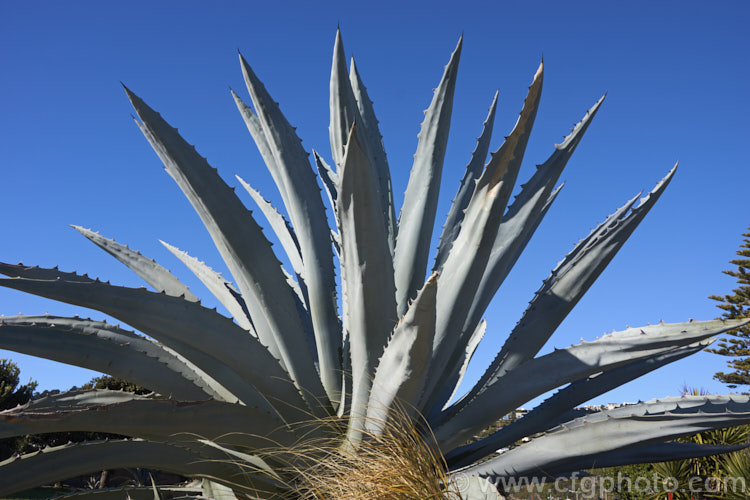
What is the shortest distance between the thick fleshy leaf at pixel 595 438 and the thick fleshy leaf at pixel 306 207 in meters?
0.80

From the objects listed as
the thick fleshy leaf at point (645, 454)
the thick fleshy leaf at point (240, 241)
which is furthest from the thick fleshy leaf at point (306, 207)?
the thick fleshy leaf at point (645, 454)

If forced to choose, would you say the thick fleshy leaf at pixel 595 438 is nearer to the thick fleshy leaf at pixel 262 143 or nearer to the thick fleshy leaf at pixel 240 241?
the thick fleshy leaf at pixel 240 241

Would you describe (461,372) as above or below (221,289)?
below

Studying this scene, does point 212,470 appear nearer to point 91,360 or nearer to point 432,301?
point 91,360

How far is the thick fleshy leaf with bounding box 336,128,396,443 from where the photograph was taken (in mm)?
1764

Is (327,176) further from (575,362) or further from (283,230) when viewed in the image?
(575,362)

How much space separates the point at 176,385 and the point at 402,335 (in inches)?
34.9

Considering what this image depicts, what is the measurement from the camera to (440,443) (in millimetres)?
2119

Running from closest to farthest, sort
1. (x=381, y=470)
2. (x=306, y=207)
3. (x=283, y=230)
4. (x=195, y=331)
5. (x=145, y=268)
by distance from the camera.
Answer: (x=381, y=470)
(x=195, y=331)
(x=306, y=207)
(x=145, y=268)
(x=283, y=230)

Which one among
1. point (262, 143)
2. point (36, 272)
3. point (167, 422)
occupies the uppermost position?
point (262, 143)

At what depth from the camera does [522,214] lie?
224cm

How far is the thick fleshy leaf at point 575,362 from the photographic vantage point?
1.99 meters

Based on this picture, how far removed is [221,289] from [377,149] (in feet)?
3.51

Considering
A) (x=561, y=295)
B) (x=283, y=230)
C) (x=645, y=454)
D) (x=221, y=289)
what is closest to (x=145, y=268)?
(x=221, y=289)
